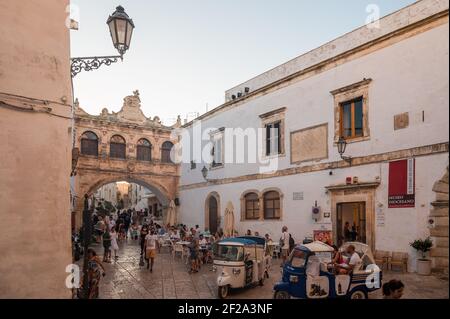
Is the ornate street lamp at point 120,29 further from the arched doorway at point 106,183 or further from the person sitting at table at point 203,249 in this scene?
the arched doorway at point 106,183

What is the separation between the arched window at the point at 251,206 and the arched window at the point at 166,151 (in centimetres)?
1042

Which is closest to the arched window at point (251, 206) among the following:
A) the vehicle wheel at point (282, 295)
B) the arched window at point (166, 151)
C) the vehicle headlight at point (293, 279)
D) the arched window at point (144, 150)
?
the vehicle wheel at point (282, 295)

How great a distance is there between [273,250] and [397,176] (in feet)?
20.7

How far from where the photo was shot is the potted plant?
10562 millimetres

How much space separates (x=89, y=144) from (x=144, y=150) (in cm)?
395

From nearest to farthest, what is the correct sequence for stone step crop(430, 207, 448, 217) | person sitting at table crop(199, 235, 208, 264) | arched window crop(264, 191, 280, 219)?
stone step crop(430, 207, 448, 217) < person sitting at table crop(199, 235, 208, 264) < arched window crop(264, 191, 280, 219)

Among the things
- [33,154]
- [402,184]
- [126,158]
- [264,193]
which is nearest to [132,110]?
[126,158]

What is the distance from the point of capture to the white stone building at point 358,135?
11141 mm

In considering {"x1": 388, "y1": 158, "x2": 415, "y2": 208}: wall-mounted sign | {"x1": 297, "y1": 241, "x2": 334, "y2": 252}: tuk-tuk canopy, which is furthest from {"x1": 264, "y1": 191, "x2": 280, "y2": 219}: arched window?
{"x1": 297, "y1": 241, "x2": 334, "y2": 252}: tuk-tuk canopy

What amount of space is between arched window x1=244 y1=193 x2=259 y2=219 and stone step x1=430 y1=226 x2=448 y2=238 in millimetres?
8621

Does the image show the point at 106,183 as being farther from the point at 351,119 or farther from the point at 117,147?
the point at 351,119

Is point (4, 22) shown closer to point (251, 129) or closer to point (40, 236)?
point (40, 236)

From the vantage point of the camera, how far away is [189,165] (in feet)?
84.2

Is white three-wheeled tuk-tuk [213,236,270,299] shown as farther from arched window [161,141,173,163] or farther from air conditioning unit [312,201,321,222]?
arched window [161,141,173,163]
